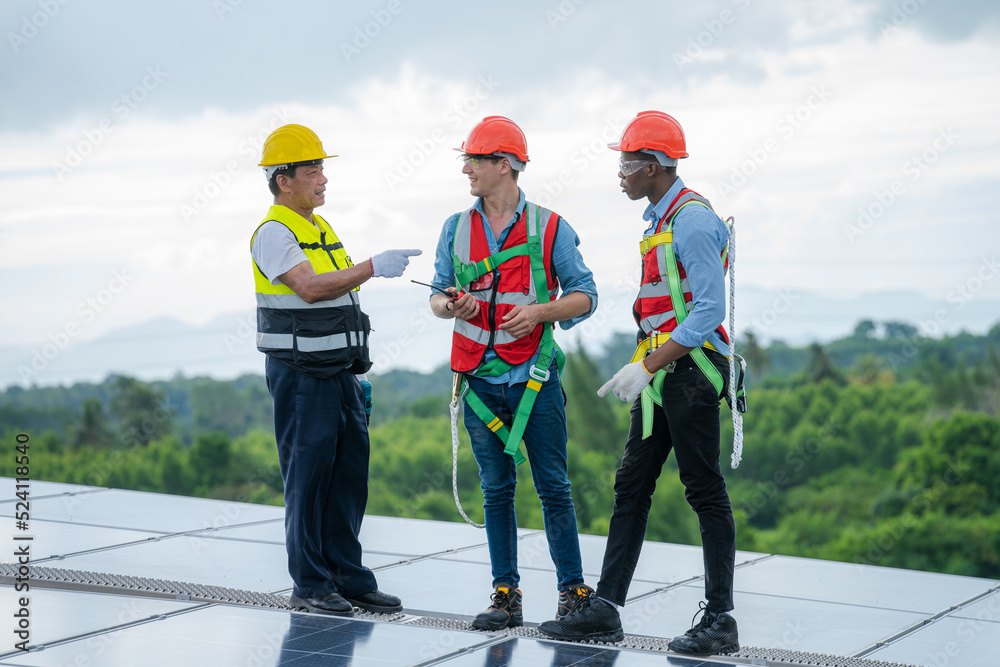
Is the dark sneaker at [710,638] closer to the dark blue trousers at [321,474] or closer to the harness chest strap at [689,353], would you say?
the harness chest strap at [689,353]

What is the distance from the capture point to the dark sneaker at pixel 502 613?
3.70 meters

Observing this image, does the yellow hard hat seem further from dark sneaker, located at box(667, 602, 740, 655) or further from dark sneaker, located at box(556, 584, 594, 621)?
dark sneaker, located at box(667, 602, 740, 655)

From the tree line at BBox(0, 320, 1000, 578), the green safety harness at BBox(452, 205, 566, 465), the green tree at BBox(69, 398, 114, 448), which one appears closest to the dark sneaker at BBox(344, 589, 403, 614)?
the green safety harness at BBox(452, 205, 566, 465)

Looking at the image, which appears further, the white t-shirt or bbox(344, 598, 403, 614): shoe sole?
bbox(344, 598, 403, 614): shoe sole

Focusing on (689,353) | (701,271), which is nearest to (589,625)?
(689,353)

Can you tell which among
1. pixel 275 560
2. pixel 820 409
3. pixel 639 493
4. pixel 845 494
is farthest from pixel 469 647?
pixel 820 409

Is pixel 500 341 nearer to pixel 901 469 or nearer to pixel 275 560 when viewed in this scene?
pixel 275 560

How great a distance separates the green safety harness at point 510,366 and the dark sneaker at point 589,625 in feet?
1.71

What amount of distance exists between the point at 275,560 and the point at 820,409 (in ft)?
160

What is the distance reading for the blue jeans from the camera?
3.71m

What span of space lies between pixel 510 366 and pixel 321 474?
0.81m

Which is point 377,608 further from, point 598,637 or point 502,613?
point 598,637

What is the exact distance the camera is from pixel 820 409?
51031 millimetres

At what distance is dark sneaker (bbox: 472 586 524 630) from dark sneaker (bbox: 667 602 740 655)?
0.53 m
